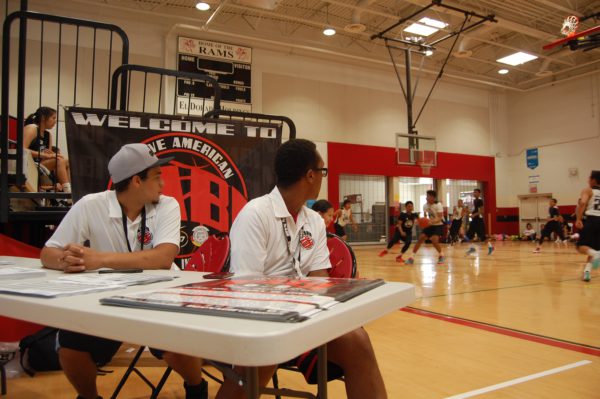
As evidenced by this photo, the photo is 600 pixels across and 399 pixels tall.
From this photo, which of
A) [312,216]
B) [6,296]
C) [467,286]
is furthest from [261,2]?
[6,296]

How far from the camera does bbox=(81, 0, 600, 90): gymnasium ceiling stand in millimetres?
12469

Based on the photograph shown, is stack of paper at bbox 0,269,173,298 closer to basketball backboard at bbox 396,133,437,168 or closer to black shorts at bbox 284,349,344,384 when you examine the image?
black shorts at bbox 284,349,344,384

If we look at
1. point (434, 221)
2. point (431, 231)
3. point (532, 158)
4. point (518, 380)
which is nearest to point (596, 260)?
point (434, 221)

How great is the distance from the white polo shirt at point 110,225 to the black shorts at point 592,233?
636 cm

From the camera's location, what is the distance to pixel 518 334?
3.52 metres

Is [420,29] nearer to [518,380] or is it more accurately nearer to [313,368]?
[518,380]

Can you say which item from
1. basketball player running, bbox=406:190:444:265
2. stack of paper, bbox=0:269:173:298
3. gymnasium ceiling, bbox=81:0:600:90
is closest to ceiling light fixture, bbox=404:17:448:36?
gymnasium ceiling, bbox=81:0:600:90

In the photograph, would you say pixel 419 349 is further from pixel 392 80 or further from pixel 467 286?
pixel 392 80

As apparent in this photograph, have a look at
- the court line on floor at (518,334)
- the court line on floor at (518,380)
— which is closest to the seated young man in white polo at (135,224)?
the court line on floor at (518,380)

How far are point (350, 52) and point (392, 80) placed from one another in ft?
6.83

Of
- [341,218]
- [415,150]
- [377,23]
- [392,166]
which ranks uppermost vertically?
[377,23]

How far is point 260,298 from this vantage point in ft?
2.82

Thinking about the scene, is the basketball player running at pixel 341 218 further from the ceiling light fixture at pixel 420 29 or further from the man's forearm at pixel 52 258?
the man's forearm at pixel 52 258

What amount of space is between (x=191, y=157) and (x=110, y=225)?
134 centimetres
